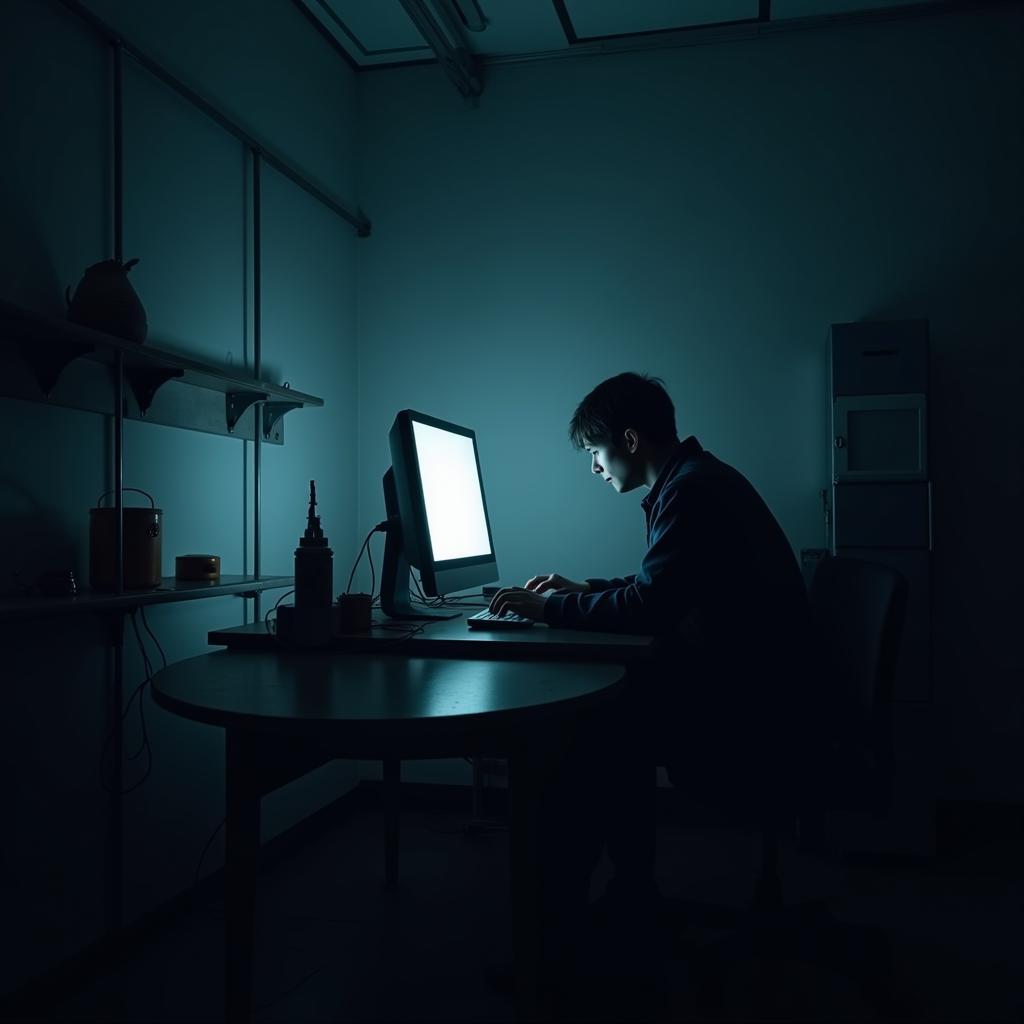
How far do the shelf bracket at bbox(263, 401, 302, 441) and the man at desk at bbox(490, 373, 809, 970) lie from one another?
104 cm

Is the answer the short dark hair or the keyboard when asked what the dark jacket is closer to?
the keyboard

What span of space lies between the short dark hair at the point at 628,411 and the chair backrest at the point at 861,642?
51 centimetres

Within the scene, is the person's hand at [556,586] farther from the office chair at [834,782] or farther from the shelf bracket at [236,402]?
the shelf bracket at [236,402]

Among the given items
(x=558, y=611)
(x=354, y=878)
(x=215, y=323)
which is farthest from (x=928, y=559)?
(x=215, y=323)

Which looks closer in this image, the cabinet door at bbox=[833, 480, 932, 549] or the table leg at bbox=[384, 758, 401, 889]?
the table leg at bbox=[384, 758, 401, 889]

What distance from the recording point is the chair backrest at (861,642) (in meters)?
1.59

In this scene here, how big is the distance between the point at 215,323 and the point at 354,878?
1597 mm

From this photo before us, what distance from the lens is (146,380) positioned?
201 cm

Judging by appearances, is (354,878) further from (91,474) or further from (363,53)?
(363,53)

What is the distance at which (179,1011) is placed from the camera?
5.85 ft

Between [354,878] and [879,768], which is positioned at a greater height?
[879,768]

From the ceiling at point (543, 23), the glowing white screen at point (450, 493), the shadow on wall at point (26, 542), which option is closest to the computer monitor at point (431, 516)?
the glowing white screen at point (450, 493)

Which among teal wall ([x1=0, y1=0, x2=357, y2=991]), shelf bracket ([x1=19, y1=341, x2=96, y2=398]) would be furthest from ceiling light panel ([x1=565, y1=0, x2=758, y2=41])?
shelf bracket ([x1=19, y1=341, x2=96, y2=398])

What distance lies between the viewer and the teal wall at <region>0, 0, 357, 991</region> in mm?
1753
